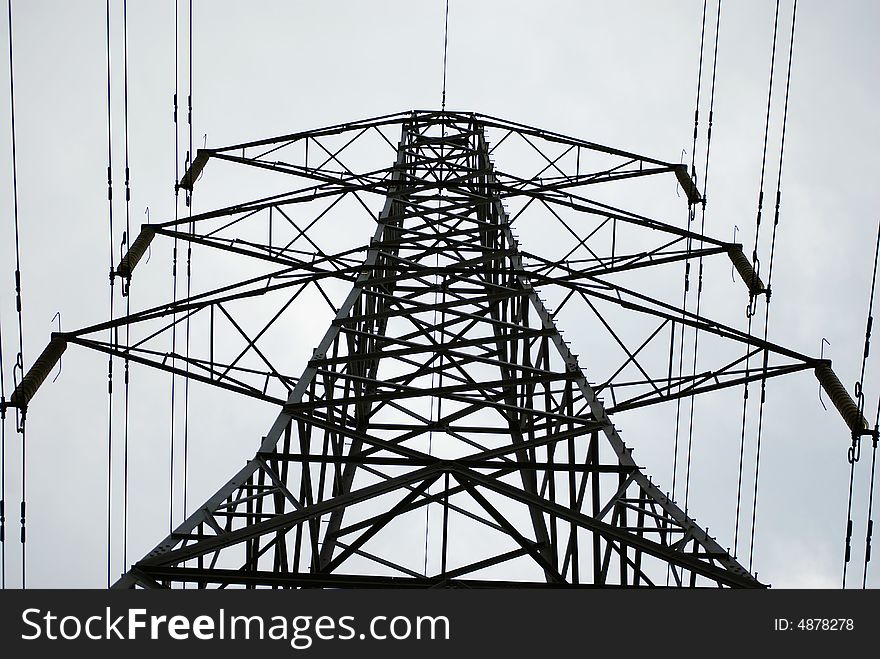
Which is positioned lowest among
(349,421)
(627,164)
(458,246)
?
(349,421)

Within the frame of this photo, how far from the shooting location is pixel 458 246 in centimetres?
1714

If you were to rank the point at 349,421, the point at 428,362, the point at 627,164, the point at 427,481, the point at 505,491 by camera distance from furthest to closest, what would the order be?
the point at 627,164
the point at 428,362
the point at 349,421
the point at 427,481
the point at 505,491

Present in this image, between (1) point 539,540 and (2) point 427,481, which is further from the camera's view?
(1) point 539,540

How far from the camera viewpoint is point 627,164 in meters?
20.9

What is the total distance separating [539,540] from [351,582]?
4.87 m

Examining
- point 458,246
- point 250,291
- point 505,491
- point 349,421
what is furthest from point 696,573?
point 458,246
